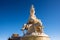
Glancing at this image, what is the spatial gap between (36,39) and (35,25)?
2.42 meters

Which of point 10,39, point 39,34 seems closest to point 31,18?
point 39,34

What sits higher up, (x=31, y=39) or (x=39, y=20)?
(x=39, y=20)

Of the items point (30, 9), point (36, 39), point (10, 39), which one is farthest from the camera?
point (10, 39)

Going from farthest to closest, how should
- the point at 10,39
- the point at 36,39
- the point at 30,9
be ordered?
the point at 10,39
the point at 30,9
the point at 36,39

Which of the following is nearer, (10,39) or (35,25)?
(35,25)

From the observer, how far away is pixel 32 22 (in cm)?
3281

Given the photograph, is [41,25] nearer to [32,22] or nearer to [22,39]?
[32,22]

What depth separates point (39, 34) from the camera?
31.5 metres

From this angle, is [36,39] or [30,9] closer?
[36,39]

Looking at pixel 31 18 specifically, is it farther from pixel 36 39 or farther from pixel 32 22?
pixel 36 39

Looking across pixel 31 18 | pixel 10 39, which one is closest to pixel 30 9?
pixel 31 18

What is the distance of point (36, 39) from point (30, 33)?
1536 millimetres

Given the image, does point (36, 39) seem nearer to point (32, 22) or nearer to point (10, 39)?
point (32, 22)

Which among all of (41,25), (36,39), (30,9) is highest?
(30,9)
